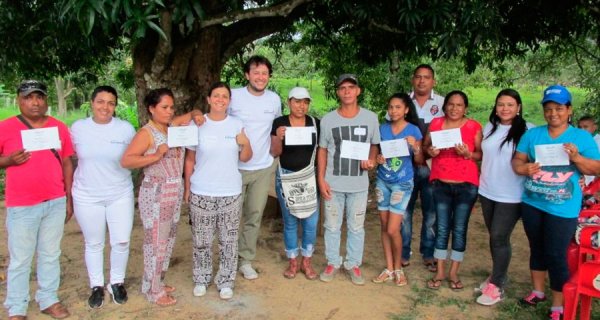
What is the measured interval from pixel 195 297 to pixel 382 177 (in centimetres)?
178

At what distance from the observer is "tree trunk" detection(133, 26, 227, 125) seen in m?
5.43

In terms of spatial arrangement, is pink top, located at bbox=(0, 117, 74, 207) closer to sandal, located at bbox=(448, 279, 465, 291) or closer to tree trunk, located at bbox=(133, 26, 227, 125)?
tree trunk, located at bbox=(133, 26, 227, 125)

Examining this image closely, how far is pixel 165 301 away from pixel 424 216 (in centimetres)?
231

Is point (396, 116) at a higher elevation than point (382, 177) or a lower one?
higher

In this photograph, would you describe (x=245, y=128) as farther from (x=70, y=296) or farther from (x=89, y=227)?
(x=70, y=296)

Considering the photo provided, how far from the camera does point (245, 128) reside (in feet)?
12.5

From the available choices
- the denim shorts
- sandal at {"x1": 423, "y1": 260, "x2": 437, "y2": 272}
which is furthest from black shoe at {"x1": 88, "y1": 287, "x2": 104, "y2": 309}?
sandal at {"x1": 423, "y1": 260, "x2": 437, "y2": 272}

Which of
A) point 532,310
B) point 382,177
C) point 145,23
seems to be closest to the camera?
point 145,23

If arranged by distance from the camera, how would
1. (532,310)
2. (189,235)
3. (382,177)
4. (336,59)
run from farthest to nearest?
1. (336,59)
2. (189,235)
3. (382,177)
4. (532,310)

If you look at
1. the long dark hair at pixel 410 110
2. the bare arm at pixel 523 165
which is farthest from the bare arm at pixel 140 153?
the bare arm at pixel 523 165

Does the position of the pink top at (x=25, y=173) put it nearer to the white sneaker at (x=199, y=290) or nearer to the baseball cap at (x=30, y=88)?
the baseball cap at (x=30, y=88)

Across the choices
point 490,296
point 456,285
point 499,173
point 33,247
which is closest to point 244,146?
point 33,247

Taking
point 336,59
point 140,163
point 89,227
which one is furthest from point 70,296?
point 336,59

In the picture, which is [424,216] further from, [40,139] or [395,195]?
[40,139]
